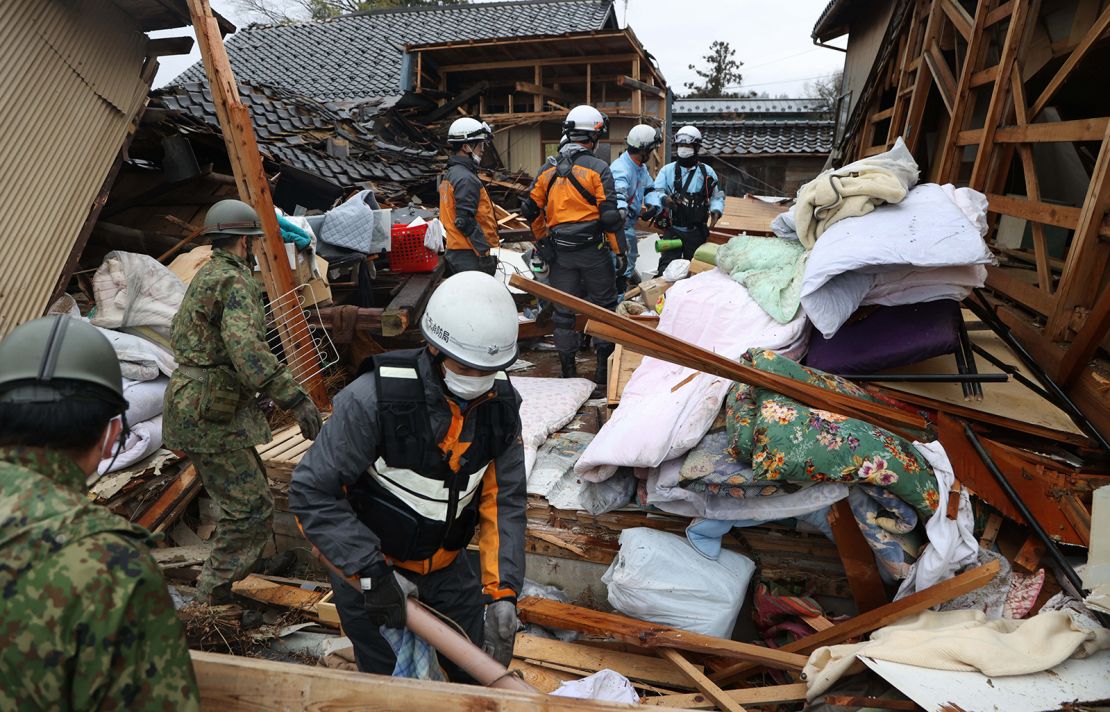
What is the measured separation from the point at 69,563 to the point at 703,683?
2.29 meters

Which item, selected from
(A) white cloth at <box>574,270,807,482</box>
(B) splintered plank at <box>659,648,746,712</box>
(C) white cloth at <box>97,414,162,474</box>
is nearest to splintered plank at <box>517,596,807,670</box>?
(B) splintered plank at <box>659,648,746,712</box>

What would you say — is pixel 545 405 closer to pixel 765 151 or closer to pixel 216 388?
pixel 216 388

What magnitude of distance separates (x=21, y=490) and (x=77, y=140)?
190 inches

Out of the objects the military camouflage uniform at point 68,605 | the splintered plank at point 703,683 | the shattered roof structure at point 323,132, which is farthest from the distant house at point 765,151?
the military camouflage uniform at point 68,605

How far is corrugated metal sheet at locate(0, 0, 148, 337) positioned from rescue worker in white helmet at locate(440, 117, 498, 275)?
8.49 ft

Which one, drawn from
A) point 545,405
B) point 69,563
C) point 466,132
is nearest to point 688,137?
point 466,132

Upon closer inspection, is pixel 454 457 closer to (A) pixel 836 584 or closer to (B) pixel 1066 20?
(A) pixel 836 584

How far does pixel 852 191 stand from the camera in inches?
145

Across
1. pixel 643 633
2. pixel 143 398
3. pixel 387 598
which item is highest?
pixel 387 598

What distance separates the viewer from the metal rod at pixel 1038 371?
9.90ft

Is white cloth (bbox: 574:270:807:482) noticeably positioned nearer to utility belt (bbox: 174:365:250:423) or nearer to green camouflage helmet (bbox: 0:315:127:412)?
utility belt (bbox: 174:365:250:423)

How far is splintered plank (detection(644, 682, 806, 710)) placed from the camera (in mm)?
2531

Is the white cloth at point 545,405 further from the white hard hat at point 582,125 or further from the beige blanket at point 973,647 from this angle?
the white hard hat at point 582,125

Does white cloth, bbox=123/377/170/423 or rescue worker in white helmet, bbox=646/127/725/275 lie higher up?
rescue worker in white helmet, bbox=646/127/725/275
